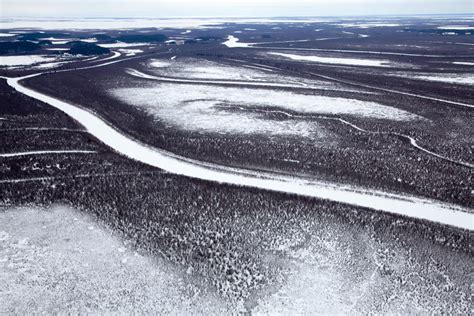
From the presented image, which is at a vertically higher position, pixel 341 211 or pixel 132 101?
pixel 132 101

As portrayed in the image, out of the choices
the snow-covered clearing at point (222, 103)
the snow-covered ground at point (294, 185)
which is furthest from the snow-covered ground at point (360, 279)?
the snow-covered clearing at point (222, 103)

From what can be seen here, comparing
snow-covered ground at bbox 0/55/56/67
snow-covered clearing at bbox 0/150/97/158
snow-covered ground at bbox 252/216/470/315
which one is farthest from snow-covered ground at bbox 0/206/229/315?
snow-covered ground at bbox 0/55/56/67

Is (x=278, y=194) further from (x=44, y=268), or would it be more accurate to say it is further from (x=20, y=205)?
(x=20, y=205)

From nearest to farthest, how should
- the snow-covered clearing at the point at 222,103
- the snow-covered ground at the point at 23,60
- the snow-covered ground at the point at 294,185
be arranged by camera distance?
the snow-covered ground at the point at 294,185 → the snow-covered clearing at the point at 222,103 → the snow-covered ground at the point at 23,60

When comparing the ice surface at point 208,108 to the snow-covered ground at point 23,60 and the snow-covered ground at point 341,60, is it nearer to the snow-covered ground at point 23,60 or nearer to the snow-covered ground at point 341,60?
the snow-covered ground at point 341,60

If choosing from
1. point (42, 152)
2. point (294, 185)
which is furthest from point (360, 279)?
point (42, 152)

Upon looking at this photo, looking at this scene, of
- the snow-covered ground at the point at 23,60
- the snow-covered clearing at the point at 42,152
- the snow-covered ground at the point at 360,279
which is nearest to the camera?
the snow-covered ground at the point at 360,279

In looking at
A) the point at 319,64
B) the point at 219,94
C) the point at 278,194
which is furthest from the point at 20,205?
the point at 319,64

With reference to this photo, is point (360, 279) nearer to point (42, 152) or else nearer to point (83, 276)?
point (83, 276)
